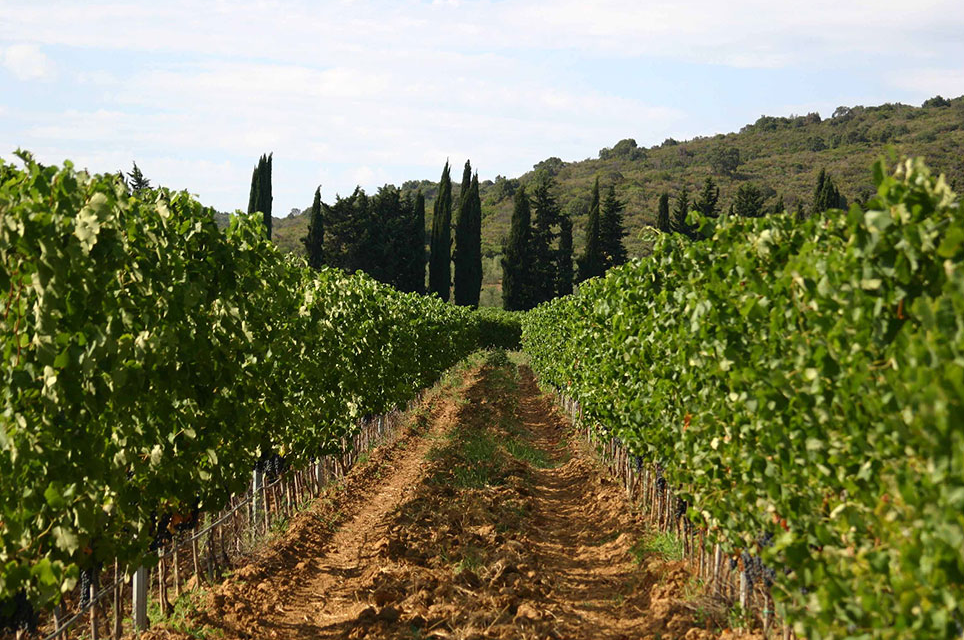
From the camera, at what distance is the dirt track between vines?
22.8ft

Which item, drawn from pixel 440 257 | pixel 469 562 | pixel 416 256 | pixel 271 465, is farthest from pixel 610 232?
pixel 469 562

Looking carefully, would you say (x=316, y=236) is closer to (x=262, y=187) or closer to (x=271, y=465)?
(x=262, y=187)

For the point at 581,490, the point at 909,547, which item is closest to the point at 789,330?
the point at 909,547

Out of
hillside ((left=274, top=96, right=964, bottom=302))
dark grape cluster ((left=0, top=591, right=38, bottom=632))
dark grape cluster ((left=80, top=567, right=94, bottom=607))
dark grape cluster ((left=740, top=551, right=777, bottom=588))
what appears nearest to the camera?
dark grape cluster ((left=0, top=591, right=38, bottom=632))

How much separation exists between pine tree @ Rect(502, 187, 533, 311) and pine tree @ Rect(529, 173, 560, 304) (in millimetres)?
567

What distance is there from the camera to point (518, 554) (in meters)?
8.95

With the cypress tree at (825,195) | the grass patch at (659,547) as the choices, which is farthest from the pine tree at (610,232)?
the grass patch at (659,547)

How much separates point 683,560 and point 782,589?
4.03 m

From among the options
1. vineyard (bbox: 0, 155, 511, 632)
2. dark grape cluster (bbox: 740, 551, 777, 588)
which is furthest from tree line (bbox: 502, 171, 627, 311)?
dark grape cluster (bbox: 740, 551, 777, 588)

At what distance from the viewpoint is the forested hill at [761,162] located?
86000 millimetres

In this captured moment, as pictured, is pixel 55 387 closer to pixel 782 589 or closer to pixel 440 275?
pixel 782 589

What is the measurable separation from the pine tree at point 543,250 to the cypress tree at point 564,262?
408 mm

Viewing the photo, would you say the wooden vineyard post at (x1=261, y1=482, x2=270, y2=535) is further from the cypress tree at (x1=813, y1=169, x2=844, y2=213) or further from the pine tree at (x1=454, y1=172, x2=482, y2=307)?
the pine tree at (x1=454, y1=172, x2=482, y2=307)

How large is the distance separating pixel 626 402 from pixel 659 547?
1712 millimetres
